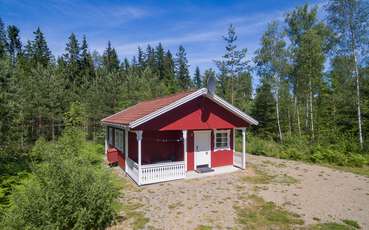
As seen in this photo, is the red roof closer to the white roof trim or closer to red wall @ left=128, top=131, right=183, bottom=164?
the white roof trim

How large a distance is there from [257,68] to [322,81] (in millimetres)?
5766

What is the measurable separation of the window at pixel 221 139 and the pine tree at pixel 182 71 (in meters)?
38.6

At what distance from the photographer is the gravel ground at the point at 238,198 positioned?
6.23 meters

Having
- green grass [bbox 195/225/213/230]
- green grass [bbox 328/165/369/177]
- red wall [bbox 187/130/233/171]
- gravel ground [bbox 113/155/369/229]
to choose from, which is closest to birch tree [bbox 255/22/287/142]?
green grass [bbox 328/165/369/177]

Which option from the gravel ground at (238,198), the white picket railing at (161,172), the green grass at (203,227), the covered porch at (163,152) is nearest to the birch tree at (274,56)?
the covered porch at (163,152)

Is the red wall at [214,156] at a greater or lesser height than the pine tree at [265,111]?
lesser

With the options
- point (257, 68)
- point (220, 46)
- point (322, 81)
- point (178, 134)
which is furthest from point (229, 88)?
point (178, 134)

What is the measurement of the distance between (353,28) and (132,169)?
16.8 m

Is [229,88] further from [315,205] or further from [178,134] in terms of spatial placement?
[315,205]

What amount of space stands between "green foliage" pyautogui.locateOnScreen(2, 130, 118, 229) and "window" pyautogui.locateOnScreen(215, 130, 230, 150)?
727 centimetres

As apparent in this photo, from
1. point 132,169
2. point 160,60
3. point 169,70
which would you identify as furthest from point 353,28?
point 160,60

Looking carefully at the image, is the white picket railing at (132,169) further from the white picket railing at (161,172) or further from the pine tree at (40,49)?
the pine tree at (40,49)

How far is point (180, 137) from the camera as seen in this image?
11641mm

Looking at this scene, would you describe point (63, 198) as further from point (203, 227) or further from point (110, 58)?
point (110, 58)
